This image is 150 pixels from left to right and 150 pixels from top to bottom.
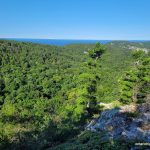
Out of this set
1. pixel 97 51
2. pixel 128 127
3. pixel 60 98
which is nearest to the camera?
pixel 128 127

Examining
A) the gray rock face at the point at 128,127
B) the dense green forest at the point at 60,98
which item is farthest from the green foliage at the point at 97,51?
→ the gray rock face at the point at 128,127

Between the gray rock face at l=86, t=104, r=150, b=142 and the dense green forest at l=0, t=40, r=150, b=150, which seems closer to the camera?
the gray rock face at l=86, t=104, r=150, b=142

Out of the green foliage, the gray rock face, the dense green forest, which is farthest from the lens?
the green foliage

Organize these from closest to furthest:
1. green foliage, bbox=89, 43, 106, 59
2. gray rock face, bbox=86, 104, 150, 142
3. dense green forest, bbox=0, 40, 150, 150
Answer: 1. gray rock face, bbox=86, 104, 150, 142
2. dense green forest, bbox=0, 40, 150, 150
3. green foliage, bbox=89, 43, 106, 59

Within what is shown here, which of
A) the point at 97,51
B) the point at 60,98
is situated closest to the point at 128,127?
the point at 97,51

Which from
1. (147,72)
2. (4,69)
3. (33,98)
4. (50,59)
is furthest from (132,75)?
(50,59)

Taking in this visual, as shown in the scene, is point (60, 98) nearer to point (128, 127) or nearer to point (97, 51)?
Answer: point (97, 51)

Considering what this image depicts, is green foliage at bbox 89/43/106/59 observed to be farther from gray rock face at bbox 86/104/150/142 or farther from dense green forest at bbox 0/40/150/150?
gray rock face at bbox 86/104/150/142

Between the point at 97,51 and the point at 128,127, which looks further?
the point at 97,51

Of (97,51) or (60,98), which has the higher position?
(97,51)

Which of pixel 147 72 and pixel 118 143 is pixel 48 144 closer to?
pixel 118 143

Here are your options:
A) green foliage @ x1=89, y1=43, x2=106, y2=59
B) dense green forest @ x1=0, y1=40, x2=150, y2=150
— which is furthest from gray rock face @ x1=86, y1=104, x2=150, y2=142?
green foliage @ x1=89, y1=43, x2=106, y2=59
